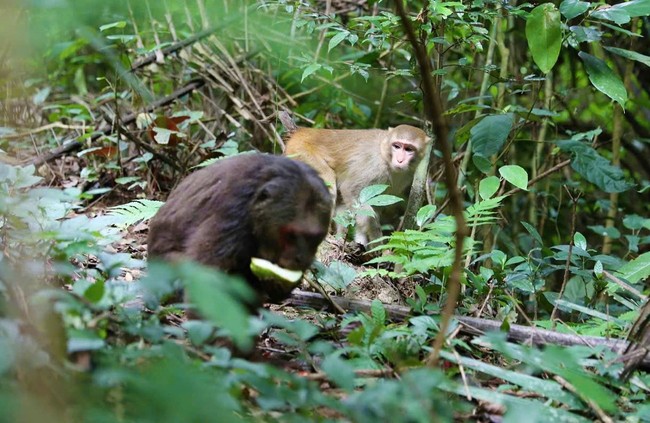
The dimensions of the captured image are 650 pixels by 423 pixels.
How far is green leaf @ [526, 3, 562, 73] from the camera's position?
5145 mm

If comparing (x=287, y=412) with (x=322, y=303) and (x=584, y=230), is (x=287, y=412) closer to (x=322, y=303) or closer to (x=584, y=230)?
(x=322, y=303)

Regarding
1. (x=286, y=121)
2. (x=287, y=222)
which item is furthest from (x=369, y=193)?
(x=286, y=121)

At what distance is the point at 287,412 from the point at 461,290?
275 cm

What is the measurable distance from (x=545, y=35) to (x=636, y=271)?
5.91 feet

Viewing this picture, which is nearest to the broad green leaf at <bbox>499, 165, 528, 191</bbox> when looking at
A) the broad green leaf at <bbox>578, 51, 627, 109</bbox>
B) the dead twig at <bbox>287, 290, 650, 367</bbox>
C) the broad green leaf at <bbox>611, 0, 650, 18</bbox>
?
the broad green leaf at <bbox>578, 51, 627, 109</bbox>

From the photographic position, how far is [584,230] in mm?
9523

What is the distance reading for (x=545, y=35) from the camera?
517 cm

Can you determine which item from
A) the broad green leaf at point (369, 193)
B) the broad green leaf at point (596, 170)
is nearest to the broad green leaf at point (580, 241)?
the broad green leaf at point (596, 170)

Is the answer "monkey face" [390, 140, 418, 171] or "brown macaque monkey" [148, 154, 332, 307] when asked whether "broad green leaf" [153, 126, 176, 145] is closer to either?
"monkey face" [390, 140, 418, 171]

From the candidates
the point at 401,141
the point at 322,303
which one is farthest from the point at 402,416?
the point at 401,141

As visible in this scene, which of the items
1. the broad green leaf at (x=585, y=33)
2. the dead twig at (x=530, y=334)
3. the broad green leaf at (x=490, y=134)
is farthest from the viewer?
the broad green leaf at (x=490, y=134)

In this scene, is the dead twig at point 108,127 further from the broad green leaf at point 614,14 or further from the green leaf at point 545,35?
the broad green leaf at point 614,14

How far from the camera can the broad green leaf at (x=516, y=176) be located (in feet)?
16.6

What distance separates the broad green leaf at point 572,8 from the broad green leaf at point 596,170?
4.97 feet
